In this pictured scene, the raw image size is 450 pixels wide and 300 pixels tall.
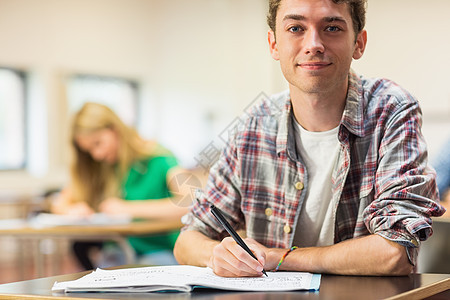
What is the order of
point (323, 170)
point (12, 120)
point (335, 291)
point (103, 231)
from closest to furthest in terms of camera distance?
point (335, 291)
point (323, 170)
point (103, 231)
point (12, 120)

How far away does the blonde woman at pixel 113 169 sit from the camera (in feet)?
12.8

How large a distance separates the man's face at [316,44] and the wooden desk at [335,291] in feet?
1.64

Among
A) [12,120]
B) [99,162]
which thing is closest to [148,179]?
[99,162]

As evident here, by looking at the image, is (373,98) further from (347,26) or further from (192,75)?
(192,75)

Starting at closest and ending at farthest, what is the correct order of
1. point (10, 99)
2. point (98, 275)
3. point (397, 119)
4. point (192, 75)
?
point (98, 275), point (397, 119), point (10, 99), point (192, 75)

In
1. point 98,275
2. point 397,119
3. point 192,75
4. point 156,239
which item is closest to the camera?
→ point 98,275

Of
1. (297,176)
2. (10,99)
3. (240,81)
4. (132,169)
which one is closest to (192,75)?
(240,81)

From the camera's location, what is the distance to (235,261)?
1.42 meters

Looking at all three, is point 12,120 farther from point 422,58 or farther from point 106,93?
point 422,58

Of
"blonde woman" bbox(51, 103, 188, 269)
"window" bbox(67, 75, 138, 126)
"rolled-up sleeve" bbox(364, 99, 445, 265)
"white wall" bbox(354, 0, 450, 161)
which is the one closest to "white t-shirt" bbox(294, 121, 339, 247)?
"rolled-up sleeve" bbox(364, 99, 445, 265)

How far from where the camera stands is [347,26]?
1.68 meters

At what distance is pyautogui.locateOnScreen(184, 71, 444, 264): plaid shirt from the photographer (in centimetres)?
155

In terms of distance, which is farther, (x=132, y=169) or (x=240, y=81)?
(x=240, y=81)

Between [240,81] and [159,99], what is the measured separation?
5.56 ft
